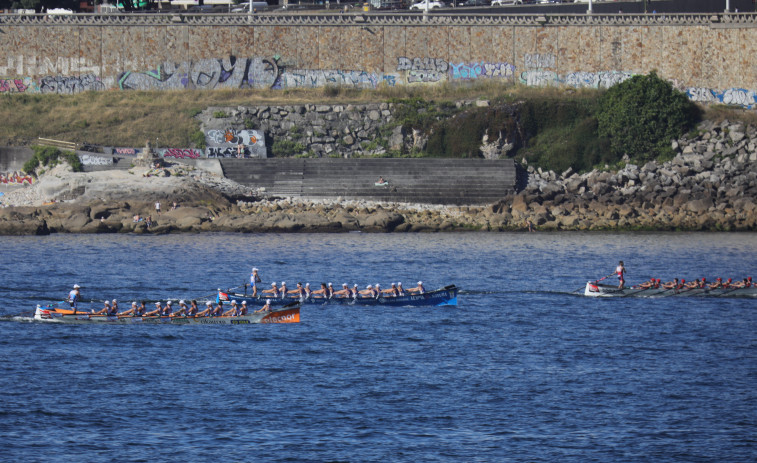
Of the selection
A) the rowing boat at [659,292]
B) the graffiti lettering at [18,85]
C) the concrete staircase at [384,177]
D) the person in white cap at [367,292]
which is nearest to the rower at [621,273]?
the rowing boat at [659,292]

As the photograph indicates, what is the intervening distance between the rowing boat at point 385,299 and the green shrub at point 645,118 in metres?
37.0

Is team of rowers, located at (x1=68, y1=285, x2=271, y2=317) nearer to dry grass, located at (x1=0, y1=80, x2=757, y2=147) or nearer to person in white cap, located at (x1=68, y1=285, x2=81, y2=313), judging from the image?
person in white cap, located at (x1=68, y1=285, x2=81, y2=313)

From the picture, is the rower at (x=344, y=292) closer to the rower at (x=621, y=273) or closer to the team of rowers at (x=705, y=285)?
the rower at (x=621, y=273)

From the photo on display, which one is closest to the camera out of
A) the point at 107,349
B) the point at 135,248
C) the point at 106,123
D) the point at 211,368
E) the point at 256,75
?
the point at 211,368

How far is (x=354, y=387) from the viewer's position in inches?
1469

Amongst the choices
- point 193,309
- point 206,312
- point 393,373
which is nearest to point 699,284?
point 393,373

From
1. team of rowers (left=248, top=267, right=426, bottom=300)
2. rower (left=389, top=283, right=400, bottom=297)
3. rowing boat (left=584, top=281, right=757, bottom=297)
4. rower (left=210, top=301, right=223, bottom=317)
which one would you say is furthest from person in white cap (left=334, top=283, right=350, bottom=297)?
rowing boat (left=584, top=281, right=757, bottom=297)

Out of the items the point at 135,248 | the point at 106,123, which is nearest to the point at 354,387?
the point at 135,248

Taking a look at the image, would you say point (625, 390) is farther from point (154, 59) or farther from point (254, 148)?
point (154, 59)

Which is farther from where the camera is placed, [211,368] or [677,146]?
[677,146]

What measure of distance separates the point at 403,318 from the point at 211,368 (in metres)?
12.4

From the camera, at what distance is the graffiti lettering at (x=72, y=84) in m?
92.6

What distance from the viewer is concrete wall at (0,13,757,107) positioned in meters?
90.1

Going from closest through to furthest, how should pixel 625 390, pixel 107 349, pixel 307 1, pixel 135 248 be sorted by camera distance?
pixel 625 390 → pixel 107 349 → pixel 135 248 → pixel 307 1
